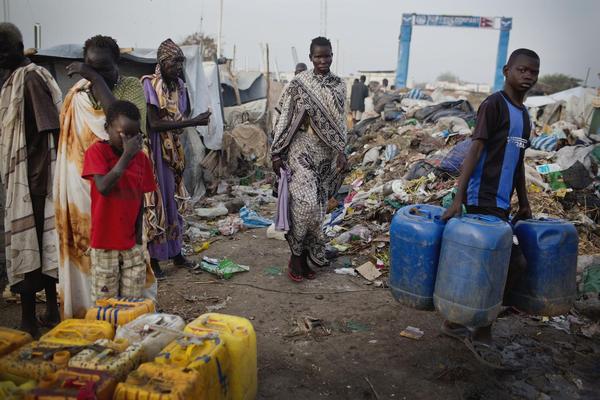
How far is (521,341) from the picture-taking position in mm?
3277

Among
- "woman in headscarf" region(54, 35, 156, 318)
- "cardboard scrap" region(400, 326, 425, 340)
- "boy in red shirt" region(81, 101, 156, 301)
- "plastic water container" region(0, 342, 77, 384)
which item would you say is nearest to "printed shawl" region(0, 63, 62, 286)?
"woman in headscarf" region(54, 35, 156, 318)

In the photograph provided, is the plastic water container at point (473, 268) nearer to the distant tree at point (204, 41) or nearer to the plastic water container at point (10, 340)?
the plastic water container at point (10, 340)

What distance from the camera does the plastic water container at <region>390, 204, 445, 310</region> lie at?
2.58m

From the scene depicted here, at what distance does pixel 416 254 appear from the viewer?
2.60 m

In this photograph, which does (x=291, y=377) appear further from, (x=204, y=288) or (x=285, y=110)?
(x=285, y=110)

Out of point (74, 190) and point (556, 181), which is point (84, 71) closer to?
point (74, 190)

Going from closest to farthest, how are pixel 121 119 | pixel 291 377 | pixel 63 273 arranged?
pixel 121 119 → pixel 291 377 → pixel 63 273

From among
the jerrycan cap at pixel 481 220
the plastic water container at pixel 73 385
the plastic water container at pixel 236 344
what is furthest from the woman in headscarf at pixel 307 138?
the plastic water container at pixel 73 385

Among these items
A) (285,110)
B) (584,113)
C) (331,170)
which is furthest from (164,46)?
(584,113)

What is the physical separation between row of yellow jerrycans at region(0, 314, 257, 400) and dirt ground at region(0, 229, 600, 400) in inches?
25.0

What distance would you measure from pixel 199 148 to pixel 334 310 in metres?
5.56

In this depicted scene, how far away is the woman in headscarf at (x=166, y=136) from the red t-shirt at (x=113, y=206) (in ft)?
5.07

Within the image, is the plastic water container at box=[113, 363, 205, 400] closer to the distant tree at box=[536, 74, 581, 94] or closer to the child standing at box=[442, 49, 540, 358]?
the child standing at box=[442, 49, 540, 358]

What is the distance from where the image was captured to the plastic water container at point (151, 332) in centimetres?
198
